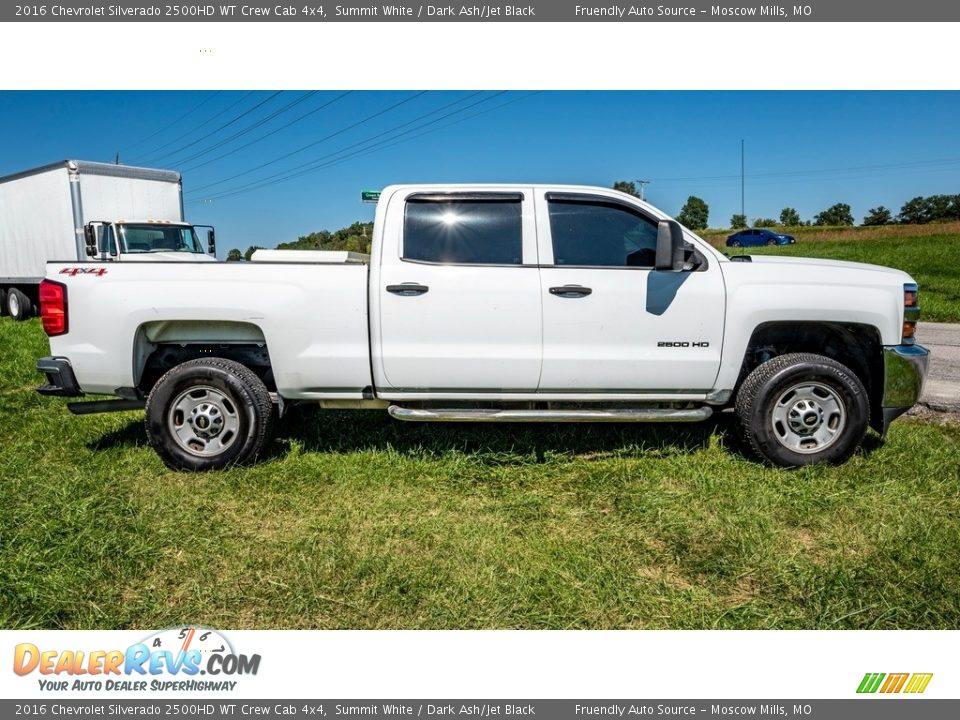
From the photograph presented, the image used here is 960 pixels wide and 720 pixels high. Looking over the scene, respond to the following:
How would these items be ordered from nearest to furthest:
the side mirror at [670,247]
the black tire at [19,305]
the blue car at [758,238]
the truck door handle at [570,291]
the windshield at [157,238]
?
the side mirror at [670,247], the truck door handle at [570,291], the windshield at [157,238], the black tire at [19,305], the blue car at [758,238]

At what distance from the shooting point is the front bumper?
4.40m

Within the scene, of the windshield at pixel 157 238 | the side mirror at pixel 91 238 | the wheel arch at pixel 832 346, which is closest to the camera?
the wheel arch at pixel 832 346

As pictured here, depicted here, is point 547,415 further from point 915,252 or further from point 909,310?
point 915,252

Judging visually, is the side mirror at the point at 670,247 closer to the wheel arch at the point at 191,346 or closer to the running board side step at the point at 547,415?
the running board side step at the point at 547,415

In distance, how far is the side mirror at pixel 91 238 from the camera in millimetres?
13227

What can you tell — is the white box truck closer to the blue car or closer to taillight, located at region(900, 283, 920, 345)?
taillight, located at region(900, 283, 920, 345)

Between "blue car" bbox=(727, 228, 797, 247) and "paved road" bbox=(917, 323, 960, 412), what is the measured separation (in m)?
29.2

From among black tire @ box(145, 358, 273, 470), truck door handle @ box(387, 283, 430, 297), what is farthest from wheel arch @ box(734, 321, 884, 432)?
black tire @ box(145, 358, 273, 470)

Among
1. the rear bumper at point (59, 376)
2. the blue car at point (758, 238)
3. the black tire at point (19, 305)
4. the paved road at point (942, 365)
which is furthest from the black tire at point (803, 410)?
the blue car at point (758, 238)

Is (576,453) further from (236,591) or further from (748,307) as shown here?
(236,591)

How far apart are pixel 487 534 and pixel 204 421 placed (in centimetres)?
227

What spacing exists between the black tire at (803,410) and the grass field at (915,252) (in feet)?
35.3

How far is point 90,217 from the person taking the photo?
47.0ft

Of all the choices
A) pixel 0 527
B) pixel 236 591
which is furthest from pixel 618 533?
pixel 0 527
